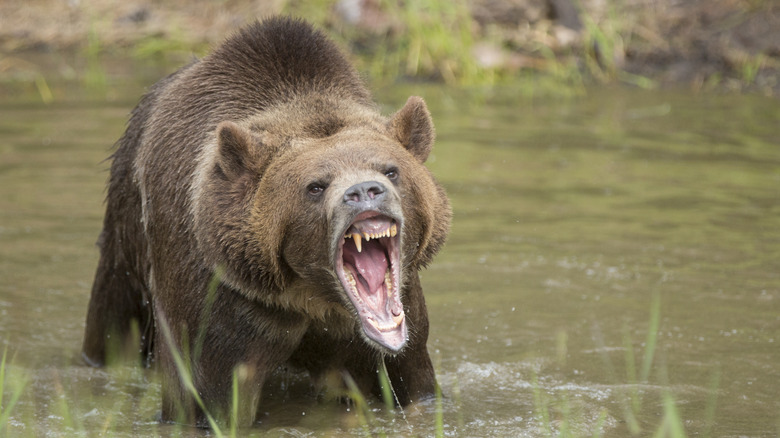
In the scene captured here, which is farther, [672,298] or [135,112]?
[672,298]

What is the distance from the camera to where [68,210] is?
9406 mm

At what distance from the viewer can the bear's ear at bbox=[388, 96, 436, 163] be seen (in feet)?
16.4

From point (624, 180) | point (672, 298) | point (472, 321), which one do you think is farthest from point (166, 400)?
point (624, 180)

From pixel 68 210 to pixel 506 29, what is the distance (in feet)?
25.9

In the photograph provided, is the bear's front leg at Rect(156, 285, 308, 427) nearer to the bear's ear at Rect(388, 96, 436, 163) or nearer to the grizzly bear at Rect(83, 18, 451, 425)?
the grizzly bear at Rect(83, 18, 451, 425)

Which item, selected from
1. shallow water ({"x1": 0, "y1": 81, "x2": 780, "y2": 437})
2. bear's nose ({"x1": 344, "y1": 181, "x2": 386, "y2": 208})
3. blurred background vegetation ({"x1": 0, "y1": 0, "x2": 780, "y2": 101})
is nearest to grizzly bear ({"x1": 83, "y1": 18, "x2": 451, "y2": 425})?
bear's nose ({"x1": 344, "y1": 181, "x2": 386, "y2": 208})

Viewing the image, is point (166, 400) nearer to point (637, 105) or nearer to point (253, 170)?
point (253, 170)

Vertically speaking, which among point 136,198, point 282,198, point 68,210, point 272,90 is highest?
point 272,90

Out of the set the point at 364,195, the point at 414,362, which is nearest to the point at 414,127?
the point at 364,195

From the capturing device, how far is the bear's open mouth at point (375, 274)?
4.54m

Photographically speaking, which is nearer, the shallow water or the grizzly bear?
the grizzly bear

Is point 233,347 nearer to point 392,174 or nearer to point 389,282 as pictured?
point 389,282


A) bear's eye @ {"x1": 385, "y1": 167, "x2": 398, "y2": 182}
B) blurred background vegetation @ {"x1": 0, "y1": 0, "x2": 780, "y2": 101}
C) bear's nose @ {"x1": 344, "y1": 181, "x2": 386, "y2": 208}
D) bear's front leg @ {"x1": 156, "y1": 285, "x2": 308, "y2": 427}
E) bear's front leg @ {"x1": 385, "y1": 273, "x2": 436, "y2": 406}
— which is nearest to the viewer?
bear's nose @ {"x1": 344, "y1": 181, "x2": 386, "y2": 208}

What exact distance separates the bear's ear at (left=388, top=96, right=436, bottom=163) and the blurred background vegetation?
8.56m
